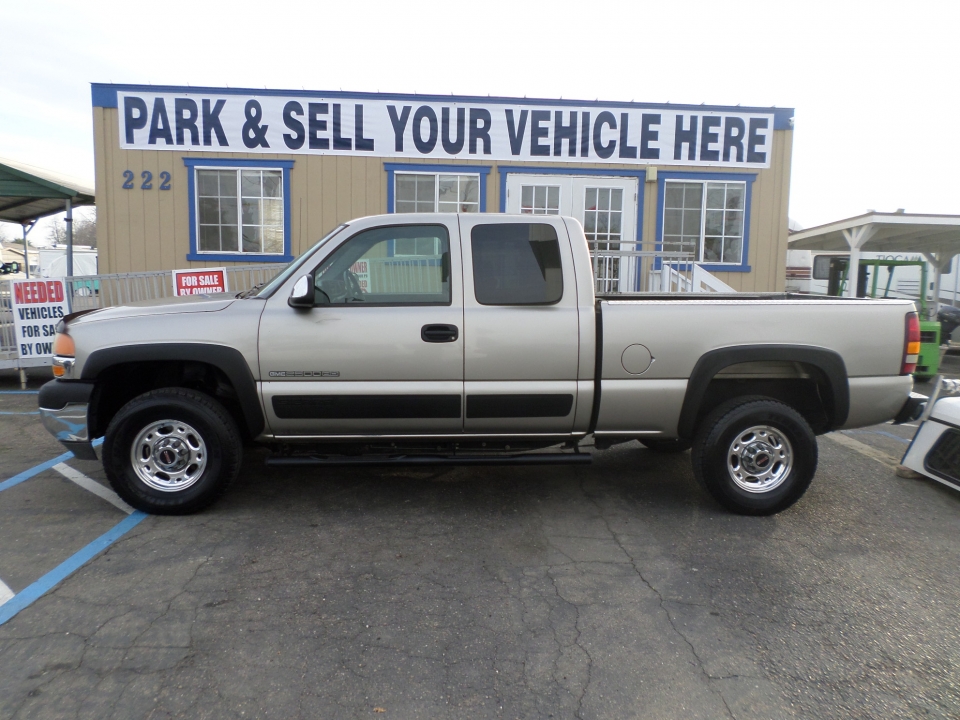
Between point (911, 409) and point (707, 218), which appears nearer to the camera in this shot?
point (911, 409)

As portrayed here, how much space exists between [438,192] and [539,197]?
70.4 inches

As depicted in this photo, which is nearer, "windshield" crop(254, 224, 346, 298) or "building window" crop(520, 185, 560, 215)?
"windshield" crop(254, 224, 346, 298)

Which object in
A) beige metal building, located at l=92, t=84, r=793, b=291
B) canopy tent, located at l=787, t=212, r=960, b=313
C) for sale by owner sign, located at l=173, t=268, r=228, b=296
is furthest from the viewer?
canopy tent, located at l=787, t=212, r=960, b=313

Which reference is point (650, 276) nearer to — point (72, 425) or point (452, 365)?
point (452, 365)

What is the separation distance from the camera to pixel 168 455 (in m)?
4.53

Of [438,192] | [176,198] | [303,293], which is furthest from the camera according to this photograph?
A: [438,192]

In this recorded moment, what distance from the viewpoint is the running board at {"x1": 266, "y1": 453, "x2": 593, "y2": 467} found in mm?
4539

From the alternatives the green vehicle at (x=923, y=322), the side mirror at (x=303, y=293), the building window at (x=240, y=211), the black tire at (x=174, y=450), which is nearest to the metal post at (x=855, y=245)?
the green vehicle at (x=923, y=322)

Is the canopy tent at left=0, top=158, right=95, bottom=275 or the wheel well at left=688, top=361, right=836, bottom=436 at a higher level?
the canopy tent at left=0, top=158, right=95, bottom=275

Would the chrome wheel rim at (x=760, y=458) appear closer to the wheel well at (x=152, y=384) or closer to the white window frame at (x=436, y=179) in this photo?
the wheel well at (x=152, y=384)

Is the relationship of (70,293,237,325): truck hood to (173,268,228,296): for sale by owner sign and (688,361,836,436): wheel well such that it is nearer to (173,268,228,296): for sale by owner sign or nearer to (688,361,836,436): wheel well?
(688,361,836,436): wheel well

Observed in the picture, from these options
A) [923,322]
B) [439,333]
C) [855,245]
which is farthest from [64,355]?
[855,245]

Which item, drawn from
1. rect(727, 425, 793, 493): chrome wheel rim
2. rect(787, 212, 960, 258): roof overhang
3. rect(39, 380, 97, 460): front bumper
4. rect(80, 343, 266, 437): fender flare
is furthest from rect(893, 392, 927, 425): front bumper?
rect(787, 212, 960, 258): roof overhang

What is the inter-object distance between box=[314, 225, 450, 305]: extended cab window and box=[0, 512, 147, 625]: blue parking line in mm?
1891
